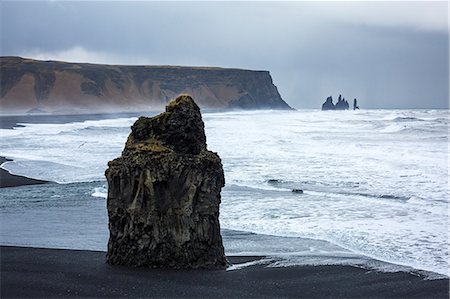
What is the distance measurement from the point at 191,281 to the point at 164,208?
1044 mm

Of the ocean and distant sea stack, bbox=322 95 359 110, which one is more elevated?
distant sea stack, bbox=322 95 359 110

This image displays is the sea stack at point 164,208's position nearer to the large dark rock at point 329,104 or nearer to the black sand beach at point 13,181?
the black sand beach at point 13,181

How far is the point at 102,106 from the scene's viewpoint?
13650 cm

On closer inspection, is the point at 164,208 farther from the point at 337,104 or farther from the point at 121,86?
the point at 337,104

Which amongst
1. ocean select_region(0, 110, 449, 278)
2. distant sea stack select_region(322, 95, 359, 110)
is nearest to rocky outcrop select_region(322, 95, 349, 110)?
distant sea stack select_region(322, 95, 359, 110)

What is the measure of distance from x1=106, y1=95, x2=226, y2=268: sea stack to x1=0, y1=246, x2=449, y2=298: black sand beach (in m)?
0.24

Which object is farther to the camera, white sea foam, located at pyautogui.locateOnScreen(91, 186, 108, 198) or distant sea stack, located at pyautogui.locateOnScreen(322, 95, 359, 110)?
distant sea stack, located at pyautogui.locateOnScreen(322, 95, 359, 110)

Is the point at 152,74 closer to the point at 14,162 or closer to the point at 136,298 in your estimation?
the point at 14,162

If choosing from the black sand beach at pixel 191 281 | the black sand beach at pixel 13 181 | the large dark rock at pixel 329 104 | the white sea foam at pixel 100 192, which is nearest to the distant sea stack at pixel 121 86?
the large dark rock at pixel 329 104

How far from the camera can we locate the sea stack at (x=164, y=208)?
26.9 feet

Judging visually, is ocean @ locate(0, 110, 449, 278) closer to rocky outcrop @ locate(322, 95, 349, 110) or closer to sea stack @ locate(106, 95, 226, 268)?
sea stack @ locate(106, 95, 226, 268)

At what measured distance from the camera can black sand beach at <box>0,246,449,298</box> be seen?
23.6 ft

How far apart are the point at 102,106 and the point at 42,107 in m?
13.9

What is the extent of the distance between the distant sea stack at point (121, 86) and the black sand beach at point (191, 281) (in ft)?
385
